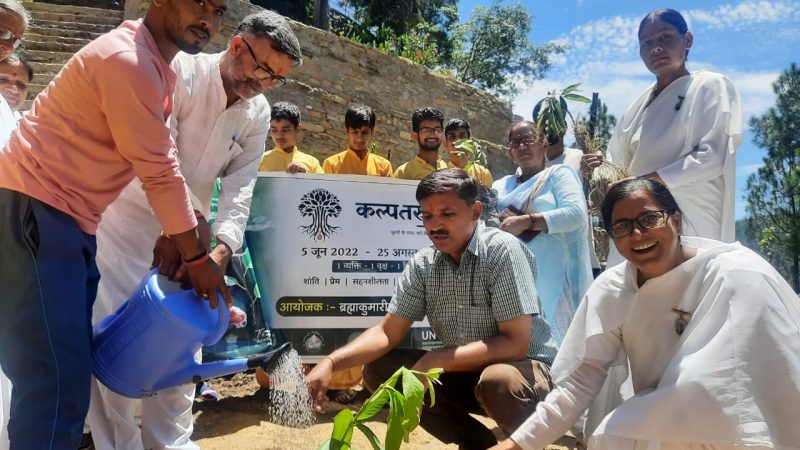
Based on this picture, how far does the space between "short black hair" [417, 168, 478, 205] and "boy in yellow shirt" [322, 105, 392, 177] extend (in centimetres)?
211

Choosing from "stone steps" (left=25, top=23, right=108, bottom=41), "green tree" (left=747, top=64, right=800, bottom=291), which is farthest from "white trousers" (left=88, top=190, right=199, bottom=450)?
"green tree" (left=747, top=64, right=800, bottom=291)

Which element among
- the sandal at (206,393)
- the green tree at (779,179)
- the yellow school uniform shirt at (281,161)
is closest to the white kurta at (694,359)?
the sandal at (206,393)

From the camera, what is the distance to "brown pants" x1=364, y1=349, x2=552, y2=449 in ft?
6.76

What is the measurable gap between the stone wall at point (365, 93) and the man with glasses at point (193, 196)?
5886 mm

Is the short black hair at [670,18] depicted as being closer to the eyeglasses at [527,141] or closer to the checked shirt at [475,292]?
the eyeglasses at [527,141]

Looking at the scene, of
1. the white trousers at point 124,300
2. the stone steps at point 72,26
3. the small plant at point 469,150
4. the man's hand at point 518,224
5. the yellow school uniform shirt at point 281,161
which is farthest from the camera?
the stone steps at point 72,26

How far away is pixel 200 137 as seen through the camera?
2.28 m

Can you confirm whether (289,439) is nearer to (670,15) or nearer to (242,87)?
(242,87)

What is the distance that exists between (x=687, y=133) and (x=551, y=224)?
78cm

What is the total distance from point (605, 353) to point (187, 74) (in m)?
1.79

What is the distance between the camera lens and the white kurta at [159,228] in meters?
2.19

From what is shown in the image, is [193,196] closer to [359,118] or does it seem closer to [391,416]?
[391,416]

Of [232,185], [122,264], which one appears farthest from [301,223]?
[122,264]

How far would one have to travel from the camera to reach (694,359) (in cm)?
159
